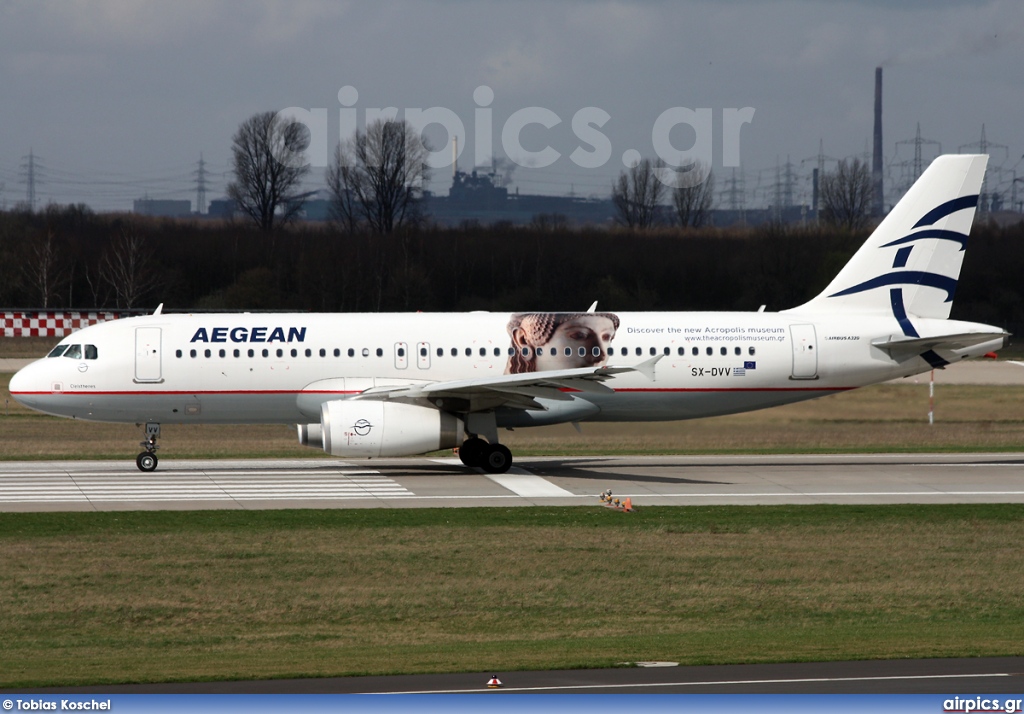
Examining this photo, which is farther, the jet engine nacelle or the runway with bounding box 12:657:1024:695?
the jet engine nacelle

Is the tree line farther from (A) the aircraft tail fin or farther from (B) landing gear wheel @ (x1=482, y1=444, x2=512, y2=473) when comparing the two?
(B) landing gear wheel @ (x1=482, y1=444, x2=512, y2=473)

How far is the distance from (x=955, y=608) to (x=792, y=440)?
2232cm

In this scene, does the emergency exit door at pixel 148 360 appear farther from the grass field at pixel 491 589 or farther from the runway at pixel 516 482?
the grass field at pixel 491 589

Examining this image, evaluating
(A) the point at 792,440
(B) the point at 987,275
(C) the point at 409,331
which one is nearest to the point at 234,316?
(C) the point at 409,331

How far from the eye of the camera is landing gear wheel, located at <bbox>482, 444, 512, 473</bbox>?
3092cm

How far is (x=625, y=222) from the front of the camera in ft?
398

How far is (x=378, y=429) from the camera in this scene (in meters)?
28.8

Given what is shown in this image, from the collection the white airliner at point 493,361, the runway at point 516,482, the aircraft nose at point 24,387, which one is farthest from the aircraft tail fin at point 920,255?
the aircraft nose at point 24,387

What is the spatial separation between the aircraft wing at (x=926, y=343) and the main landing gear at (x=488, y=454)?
372 inches

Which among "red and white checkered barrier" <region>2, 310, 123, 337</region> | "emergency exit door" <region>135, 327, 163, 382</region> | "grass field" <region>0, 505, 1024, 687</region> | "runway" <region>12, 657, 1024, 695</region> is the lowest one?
"grass field" <region>0, 505, 1024, 687</region>

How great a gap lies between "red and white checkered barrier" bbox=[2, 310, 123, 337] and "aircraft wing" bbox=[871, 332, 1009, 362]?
45261mm

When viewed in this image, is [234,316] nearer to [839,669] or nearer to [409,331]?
[409,331]

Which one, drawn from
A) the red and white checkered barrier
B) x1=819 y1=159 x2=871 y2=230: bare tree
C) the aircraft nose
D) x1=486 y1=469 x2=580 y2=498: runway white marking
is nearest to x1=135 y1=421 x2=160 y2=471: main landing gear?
the aircraft nose

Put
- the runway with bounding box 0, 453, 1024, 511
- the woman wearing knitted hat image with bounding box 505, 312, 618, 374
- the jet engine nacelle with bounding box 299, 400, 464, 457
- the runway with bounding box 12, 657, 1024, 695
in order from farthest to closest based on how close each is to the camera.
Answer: the woman wearing knitted hat image with bounding box 505, 312, 618, 374
the jet engine nacelle with bounding box 299, 400, 464, 457
the runway with bounding box 0, 453, 1024, 511
the runway with bounding box 12, 657, 1024, 695
